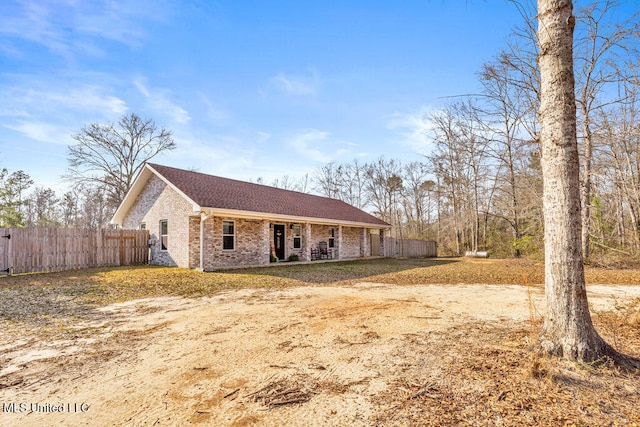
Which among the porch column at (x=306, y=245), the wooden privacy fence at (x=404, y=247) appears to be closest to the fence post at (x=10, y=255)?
the porch column at (x=306, y=245)

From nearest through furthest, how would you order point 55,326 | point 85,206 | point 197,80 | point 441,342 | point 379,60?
point 441,342 < point 55,326 < point 379,60 < point 197,80 < point 85,206

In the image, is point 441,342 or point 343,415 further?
point 441,342

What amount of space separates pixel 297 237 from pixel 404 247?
1101 cm

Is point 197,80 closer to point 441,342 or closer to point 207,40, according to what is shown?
point 207,40

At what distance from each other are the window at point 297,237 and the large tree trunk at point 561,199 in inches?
548

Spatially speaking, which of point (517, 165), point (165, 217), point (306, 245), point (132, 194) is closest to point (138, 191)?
point (132, 194)

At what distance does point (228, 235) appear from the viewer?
1325 centimetres

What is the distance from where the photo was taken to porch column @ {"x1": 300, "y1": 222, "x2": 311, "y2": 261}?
1639 centimetres

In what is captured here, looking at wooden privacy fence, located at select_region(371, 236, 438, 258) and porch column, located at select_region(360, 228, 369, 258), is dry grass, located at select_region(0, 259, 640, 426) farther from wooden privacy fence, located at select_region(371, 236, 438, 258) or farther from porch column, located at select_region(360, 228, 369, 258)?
wooden privacy fence, located at select_region(371, 236, 438, 258)

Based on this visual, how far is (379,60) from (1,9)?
972 cm

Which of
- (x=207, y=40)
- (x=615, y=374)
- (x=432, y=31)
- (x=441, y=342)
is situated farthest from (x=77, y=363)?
(x=207, y=40)

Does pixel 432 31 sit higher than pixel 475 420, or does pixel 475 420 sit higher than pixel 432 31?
pixel 432 31

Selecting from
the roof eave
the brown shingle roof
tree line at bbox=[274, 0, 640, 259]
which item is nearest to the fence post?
the roof eave

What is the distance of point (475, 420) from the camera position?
2.06m
